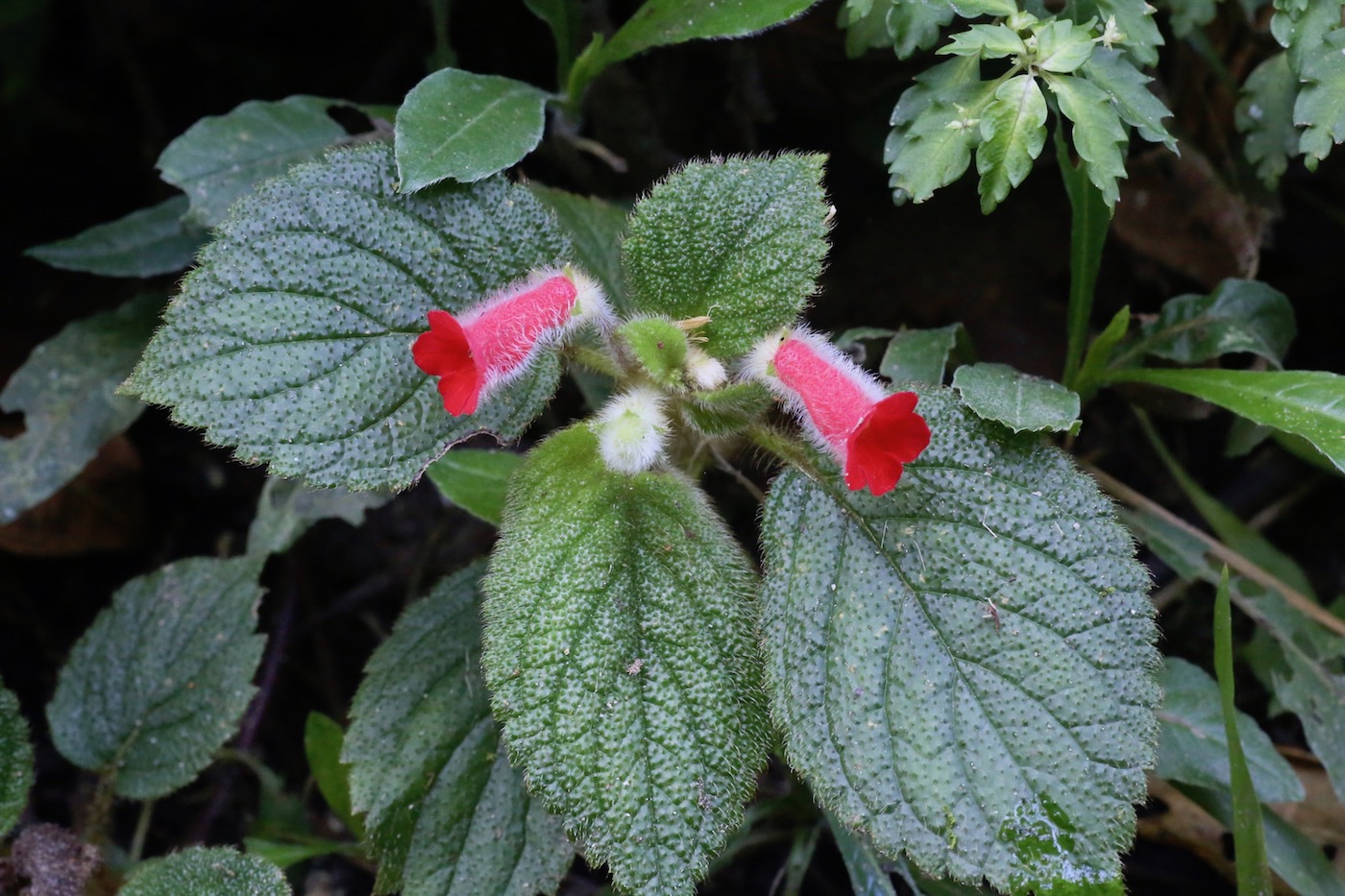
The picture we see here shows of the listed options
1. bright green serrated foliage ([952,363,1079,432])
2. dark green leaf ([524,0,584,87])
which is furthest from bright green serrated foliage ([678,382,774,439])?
dark green leaf ([524,0,584,87])

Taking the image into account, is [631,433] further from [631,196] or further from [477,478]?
[631,196]

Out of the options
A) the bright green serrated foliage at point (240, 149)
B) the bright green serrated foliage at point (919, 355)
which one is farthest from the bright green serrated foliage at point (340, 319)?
the bright green serrated foliage at point (919, 355)

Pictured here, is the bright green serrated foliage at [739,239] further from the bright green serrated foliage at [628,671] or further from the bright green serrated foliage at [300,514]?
the bright green serrated foliage at [300,514]

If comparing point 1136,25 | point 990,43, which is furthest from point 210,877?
point 1136,25

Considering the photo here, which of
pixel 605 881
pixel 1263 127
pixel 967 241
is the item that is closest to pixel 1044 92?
pixel 1263 127

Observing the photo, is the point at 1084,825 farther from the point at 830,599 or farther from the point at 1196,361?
the point at 1196,361

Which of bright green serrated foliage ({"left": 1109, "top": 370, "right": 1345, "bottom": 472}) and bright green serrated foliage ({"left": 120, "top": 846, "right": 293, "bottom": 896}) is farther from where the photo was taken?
bright green serrated foliage ({"left": 120, "top": 846, "right": 293, "bottom": 896})

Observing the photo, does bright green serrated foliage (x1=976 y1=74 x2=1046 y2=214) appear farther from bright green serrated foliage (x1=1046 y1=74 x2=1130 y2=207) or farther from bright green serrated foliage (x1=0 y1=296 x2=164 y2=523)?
bright green serrated foliage (x1=0 y1=296 x2=164 y2=523)
